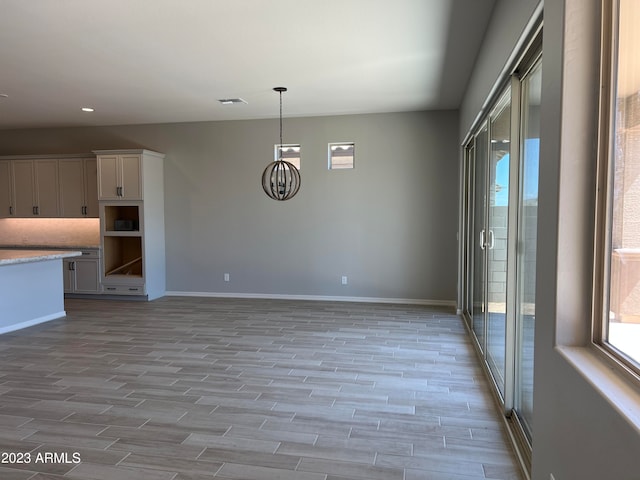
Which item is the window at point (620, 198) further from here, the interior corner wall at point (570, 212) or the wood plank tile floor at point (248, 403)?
the wood plank tile floor at point (248, 403)

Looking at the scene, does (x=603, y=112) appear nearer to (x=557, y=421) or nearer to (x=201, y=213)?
(x=557, y=421)

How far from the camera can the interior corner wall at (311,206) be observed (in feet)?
21.0

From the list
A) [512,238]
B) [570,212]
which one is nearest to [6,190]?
[512,238]

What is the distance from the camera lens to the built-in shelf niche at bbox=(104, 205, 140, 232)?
6869 mm

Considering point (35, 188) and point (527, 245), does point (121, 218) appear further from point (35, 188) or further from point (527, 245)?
point (527, 245)

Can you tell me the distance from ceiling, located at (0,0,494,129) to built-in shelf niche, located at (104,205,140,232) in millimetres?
1540

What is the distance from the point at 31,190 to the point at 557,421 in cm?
795

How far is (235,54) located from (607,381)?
3.78 meters

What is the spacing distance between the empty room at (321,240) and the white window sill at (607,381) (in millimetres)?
10

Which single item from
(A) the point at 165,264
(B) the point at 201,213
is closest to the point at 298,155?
(B) the point at 201,213

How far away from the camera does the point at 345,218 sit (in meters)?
6.66

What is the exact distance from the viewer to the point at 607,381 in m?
1.19

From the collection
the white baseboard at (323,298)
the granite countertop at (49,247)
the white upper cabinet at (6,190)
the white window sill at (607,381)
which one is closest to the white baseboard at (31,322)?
the granite countertop at (49,247)

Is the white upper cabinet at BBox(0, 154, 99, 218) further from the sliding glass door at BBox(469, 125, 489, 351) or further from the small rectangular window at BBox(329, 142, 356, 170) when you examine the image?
the sliding glass door at BBox(469, 125, 489, 351)
